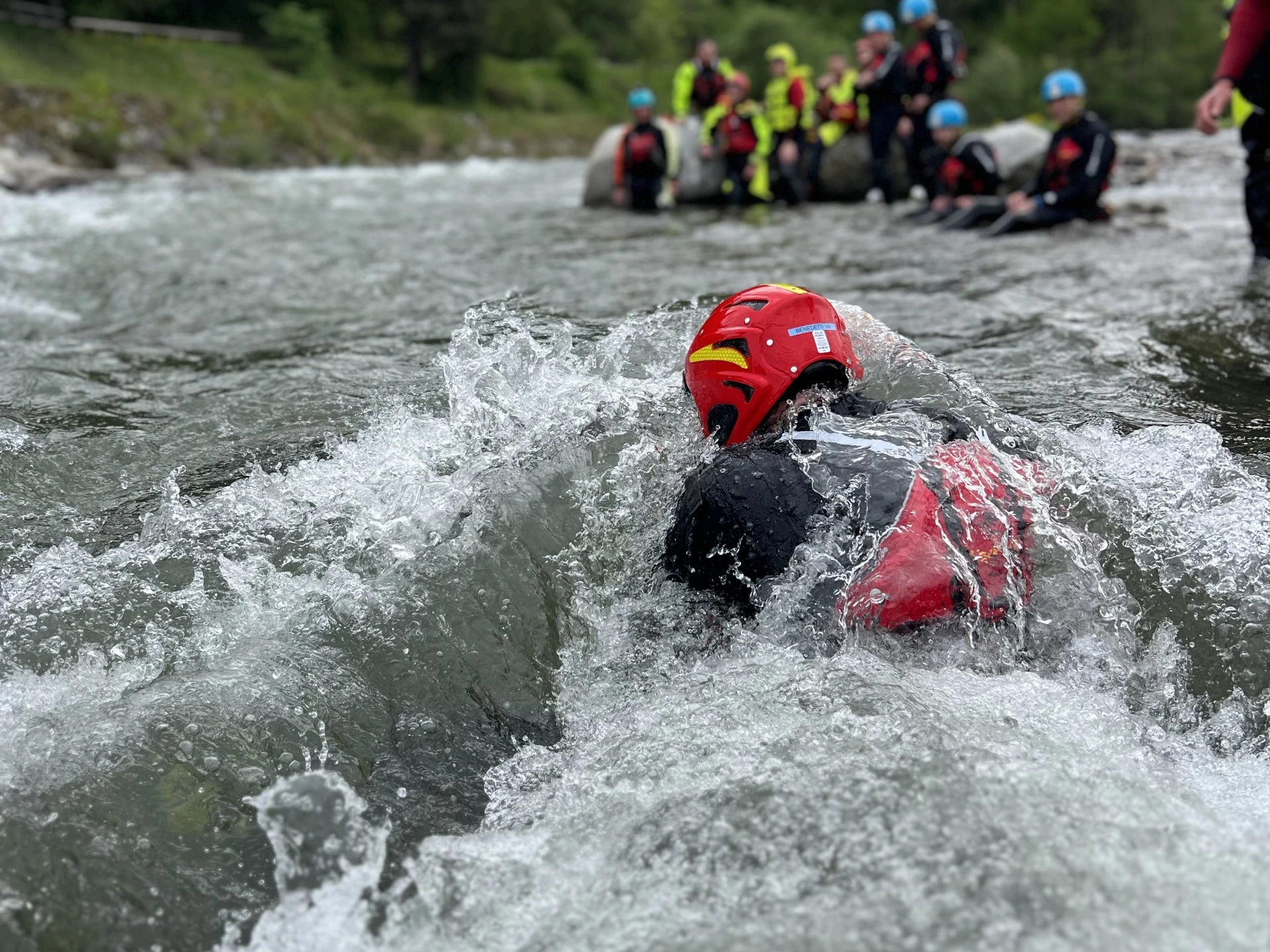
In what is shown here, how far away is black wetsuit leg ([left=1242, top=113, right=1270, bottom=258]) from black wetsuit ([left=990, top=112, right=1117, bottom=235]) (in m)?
3.45

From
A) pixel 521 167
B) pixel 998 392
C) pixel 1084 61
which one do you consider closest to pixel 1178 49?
pixel 1084 61

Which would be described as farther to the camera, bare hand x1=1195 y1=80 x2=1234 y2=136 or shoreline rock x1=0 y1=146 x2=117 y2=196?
shoreline rock x1=0 y1=146 x2=117 y2=196

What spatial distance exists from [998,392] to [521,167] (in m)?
26.2

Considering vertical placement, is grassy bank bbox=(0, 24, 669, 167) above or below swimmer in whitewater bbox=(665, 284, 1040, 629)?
above

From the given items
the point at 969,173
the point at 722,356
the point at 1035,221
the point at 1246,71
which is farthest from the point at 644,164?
the point at 722,356

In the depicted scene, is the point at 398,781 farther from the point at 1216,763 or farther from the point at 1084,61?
the point at 1084,61

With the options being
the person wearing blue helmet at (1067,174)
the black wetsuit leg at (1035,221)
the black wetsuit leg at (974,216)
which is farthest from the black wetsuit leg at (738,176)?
the black wetsuit leg at (1035,221)

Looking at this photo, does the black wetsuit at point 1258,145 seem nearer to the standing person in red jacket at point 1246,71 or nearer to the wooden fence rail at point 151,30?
the standing person in red jacket at point 1246,71

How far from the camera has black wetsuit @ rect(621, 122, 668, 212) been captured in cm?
1421

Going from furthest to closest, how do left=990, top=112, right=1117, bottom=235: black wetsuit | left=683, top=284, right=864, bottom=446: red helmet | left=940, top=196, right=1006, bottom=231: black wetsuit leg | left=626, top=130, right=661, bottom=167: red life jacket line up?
left=626, top=130, right=661, bottom=167: red life jacket, left=940, top=196, right=1006, bottom=231: black wetsuit leg, left=990, top=112, right=1117, bottom=235: black wetsuit, left=683, top=284, right=864, bottom=446: red helmet

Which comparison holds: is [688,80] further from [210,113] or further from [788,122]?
[210,113]

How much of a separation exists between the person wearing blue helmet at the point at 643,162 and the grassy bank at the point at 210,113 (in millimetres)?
12367

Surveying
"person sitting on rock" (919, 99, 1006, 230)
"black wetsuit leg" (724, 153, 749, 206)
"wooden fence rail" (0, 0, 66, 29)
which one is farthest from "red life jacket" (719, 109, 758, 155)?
"wooden fence rail" (0, 0, 66, 29)

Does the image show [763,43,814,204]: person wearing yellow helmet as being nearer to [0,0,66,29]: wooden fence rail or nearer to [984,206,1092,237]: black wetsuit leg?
[984,206,1092,237]: black wetsuit leg
